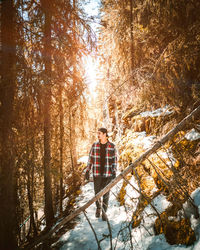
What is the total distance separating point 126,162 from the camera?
5.14 metres

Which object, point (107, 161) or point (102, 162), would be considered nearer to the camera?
point (107, 161)

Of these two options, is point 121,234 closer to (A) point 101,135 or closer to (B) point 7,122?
(A) point 101,135

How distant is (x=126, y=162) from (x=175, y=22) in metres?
4.47

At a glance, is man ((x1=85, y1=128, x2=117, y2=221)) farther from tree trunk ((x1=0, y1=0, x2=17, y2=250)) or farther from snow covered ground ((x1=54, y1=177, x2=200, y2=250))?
tree trunk ((x1=0, y1=0, x2=17, y2=250))

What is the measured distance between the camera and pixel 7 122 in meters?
2.54

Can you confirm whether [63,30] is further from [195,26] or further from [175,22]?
[195,26]

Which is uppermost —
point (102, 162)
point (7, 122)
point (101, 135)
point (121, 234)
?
point (7, 122)

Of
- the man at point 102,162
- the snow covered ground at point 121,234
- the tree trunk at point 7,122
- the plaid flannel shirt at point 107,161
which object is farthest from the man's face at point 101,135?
the tree trunk at point 7,122

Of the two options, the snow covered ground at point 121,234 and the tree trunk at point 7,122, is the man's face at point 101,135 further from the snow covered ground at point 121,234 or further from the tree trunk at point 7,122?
the tree trunk at point 7,122

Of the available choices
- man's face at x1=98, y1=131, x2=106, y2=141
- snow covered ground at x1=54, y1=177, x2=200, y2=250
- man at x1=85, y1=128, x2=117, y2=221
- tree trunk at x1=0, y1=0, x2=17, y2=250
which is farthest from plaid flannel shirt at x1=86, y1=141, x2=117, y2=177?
tree trunk at x1=0, y1=0, x2=17, y2=250

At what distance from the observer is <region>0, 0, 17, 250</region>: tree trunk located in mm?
2479

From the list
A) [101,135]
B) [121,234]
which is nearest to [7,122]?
[101,135]

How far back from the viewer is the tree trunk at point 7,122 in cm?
248

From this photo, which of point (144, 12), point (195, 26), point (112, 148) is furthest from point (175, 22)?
point (112, 148)
